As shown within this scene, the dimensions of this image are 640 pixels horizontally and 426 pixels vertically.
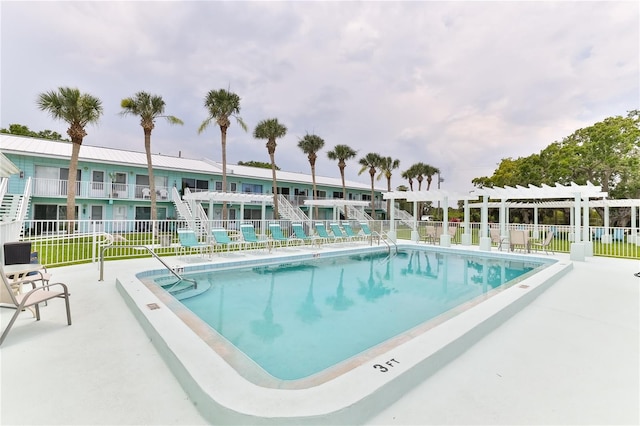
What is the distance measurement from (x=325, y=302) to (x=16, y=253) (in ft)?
19.0

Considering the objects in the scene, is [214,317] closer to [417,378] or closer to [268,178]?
[417,378]

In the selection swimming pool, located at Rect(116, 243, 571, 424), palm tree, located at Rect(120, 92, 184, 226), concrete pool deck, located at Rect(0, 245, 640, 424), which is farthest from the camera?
palm tree, located at Rect(120, 92, 184, 226)

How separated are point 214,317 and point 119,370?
2.49 meters

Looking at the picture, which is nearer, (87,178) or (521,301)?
(521,301)

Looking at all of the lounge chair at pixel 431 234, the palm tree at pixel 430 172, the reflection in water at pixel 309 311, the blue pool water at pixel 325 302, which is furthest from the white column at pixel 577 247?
the palm tree at pixel 430 172

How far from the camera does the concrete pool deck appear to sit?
2473 mm

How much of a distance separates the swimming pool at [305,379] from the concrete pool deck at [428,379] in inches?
4.8

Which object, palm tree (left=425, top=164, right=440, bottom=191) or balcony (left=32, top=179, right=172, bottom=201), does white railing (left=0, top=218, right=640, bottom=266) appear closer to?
balcony (left=32, top=179, right=172, bottom=201)

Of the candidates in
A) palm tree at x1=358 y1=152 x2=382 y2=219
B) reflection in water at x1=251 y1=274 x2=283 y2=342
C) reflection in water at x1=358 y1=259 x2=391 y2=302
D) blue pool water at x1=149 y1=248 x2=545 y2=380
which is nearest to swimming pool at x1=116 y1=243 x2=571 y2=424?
blue pool water at x1=149 y1=248 x2=545 y2=380

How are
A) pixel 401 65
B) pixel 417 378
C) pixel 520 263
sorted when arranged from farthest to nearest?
pixel 401 65 → pixel 520 263 → pixel 417 378

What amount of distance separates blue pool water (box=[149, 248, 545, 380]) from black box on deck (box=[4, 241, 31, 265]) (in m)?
2.85

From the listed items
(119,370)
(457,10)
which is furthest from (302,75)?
(119,370)

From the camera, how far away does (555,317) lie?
202 inches

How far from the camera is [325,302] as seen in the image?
669cm
